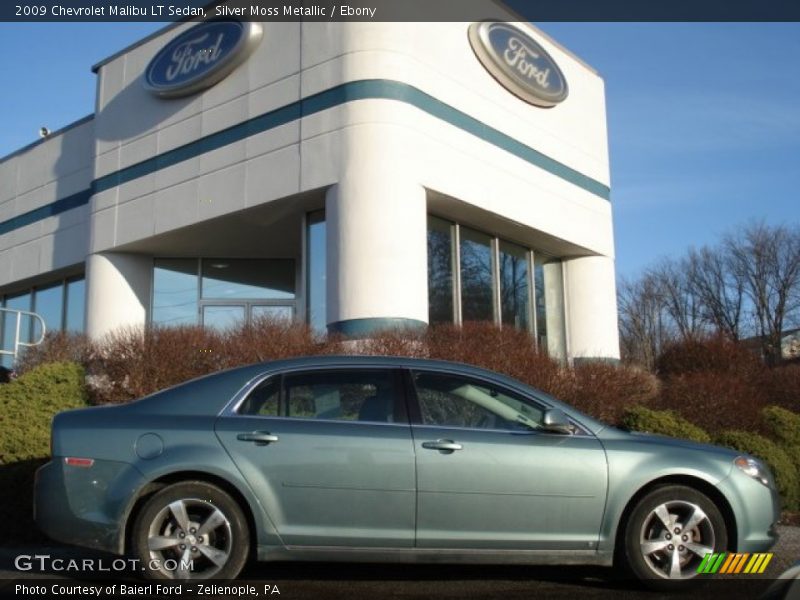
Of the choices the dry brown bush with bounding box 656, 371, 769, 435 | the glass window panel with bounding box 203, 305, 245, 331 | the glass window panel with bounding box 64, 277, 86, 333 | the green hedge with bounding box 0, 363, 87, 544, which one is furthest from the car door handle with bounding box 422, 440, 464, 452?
the glass window panel with bounding box 64, 277, 86, 333

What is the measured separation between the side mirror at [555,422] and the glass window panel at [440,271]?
31.8ft

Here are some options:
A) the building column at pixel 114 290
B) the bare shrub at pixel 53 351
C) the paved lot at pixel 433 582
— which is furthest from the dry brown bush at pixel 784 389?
the building column at pixel 114 290

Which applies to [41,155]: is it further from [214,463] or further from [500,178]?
[214,463]

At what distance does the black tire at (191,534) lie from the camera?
5180 mm

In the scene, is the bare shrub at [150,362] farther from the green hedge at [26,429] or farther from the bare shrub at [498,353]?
the bare shrub at [498,353]

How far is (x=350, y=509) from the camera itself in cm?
527

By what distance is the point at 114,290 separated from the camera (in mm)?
18078

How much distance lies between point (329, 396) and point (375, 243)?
8.37 m

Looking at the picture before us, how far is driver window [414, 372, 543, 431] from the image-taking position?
5609mm

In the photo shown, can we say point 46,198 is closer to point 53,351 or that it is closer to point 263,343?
point 53,351

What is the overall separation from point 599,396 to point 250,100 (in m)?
9.13

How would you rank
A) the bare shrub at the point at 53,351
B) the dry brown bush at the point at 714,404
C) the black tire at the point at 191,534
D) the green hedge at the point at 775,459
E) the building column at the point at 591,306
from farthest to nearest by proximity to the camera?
the building column at the point at 591,306, the bare shrub at the point at 53,351, the dry brown bush at the point at 714,404, the green hedge at the point at 775,459, the black tire at the point at 191,534

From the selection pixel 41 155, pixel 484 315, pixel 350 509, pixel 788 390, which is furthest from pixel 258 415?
pixel 41 155

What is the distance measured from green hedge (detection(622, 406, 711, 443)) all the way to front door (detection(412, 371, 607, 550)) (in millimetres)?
3942
